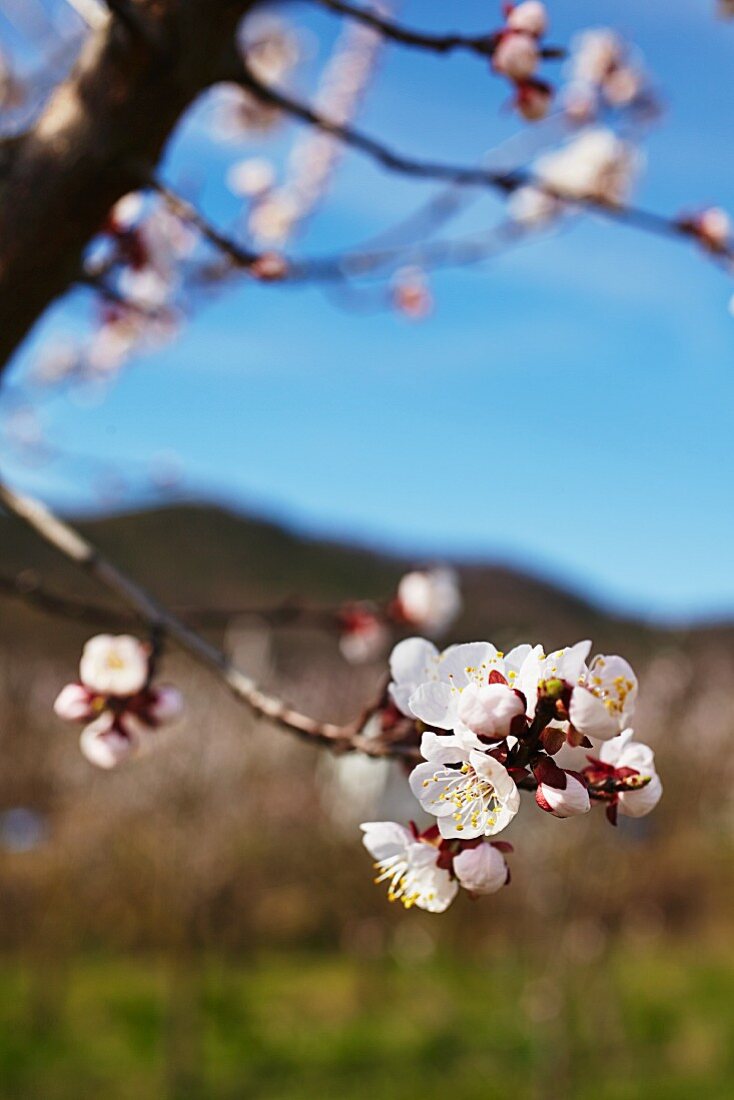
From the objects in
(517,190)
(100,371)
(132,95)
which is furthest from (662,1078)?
(132,95)

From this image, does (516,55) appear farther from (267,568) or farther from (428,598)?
(267,568)

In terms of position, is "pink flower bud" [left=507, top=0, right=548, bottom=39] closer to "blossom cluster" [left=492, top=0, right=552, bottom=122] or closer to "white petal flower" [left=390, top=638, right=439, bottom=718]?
"blossom cluster" [left=492, top=0, right=552, bottom=122]

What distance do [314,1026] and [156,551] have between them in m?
19.7

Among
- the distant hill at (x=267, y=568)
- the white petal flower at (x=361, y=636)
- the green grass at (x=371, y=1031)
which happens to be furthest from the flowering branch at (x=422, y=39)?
the distant hill at (x=267, y=568)

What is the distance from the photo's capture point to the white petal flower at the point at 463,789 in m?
0.72

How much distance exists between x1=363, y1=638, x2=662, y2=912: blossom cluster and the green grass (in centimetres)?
392

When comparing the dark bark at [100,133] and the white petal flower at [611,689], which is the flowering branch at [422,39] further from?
the white petal flower at [611,689]

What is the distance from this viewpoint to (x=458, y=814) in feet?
2.56

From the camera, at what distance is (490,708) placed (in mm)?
706

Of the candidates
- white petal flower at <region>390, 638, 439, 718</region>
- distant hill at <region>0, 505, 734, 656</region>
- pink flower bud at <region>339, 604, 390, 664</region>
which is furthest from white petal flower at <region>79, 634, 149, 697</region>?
distant hill at <region>0, 505, 734, 656</region>

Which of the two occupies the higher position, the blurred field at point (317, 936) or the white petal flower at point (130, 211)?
the white petal flower at point (130, 211)

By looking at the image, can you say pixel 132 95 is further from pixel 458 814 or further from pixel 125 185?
pixel 458 814

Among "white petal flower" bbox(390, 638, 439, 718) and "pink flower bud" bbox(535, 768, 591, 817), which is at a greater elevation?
"pink flower bud" bbox(535, 768, 591, 817)

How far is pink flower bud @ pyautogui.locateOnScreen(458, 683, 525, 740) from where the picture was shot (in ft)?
2.31
